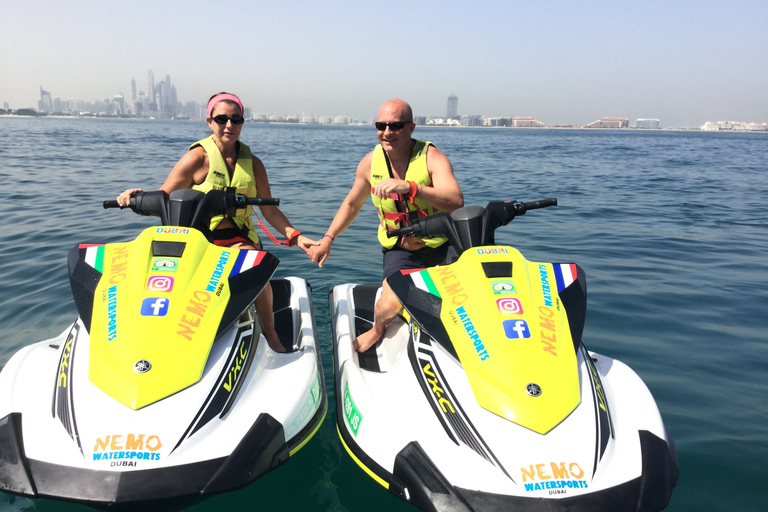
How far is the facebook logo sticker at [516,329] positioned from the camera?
7.13ft

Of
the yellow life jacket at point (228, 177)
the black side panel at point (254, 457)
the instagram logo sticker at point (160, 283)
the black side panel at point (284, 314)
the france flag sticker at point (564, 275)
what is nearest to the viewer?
the black side panel at point (254, 457)

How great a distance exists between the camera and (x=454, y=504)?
178cm

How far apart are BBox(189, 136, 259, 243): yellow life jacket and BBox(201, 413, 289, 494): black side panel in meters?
1.74

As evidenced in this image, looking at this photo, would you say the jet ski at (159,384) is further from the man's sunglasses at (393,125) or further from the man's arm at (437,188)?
the man's sunglasses at (393,125)

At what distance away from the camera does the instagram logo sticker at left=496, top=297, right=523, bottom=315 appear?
2250 millimetres

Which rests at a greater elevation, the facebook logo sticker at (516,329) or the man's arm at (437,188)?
the man's arm at (437,188)

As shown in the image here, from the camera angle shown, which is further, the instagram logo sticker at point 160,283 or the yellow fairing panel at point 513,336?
the instagram logo sticker at point 160,283

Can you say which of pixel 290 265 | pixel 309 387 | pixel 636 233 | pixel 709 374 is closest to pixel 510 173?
pixel 636 233

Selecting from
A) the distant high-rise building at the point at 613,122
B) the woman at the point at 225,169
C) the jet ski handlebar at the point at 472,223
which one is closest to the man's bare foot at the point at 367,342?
the woman at the point at 225,169

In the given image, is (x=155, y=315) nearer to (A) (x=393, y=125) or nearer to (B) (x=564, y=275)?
(A) (x=393, y=125)

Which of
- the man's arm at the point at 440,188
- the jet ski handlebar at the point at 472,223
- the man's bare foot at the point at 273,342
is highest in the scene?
the man's arm at the point at 440,188

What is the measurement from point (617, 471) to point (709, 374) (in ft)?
7.78

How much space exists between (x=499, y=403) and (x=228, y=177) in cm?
240

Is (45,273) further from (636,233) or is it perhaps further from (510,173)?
(510,173)
